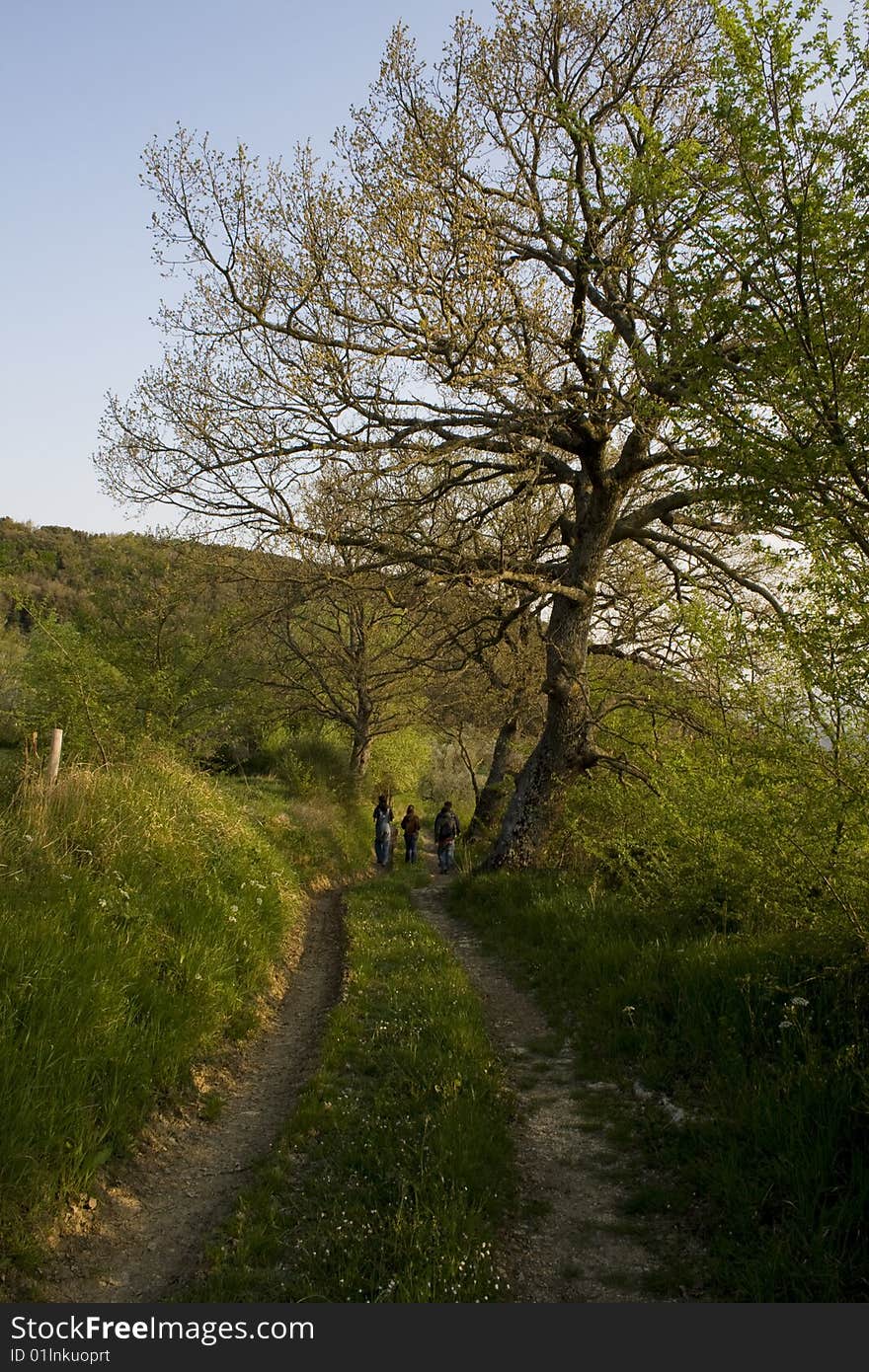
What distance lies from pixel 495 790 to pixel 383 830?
3550 mm

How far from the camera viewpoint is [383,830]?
19406mm

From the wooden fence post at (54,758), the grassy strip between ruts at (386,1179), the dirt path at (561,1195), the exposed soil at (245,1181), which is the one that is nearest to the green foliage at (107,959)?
the wooden fence post at (54,758)

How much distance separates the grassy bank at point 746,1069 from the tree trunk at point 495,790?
1141 cm

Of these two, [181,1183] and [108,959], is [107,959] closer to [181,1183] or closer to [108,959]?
[108,959]

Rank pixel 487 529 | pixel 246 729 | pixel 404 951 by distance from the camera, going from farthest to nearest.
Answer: pixel 246 729
pixel 487 529
pixel 404 951

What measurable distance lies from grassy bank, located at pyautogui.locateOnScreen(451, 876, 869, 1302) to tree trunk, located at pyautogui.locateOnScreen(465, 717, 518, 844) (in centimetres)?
1141

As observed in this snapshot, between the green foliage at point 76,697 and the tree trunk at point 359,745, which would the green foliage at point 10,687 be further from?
the tree trunk at point 359,745

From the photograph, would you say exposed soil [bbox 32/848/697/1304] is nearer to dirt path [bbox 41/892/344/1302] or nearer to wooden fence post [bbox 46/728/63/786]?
dirt path [bbox 41/892/344/1302]

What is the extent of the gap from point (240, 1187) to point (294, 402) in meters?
9.01

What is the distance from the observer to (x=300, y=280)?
31.7ft

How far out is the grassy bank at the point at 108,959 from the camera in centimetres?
433

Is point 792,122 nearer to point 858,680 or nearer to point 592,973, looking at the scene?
point 858,680

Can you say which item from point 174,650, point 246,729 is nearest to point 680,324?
point 174,650

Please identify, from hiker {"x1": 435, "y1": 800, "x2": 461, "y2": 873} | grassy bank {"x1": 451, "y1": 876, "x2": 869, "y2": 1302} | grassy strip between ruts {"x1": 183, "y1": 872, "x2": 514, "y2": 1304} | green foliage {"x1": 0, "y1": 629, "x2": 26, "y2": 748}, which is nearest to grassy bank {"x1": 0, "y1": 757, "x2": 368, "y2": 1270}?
grassy strip between ruts {"x1": 183, "y1": 872, "x2": 514, "y2": 1304}
